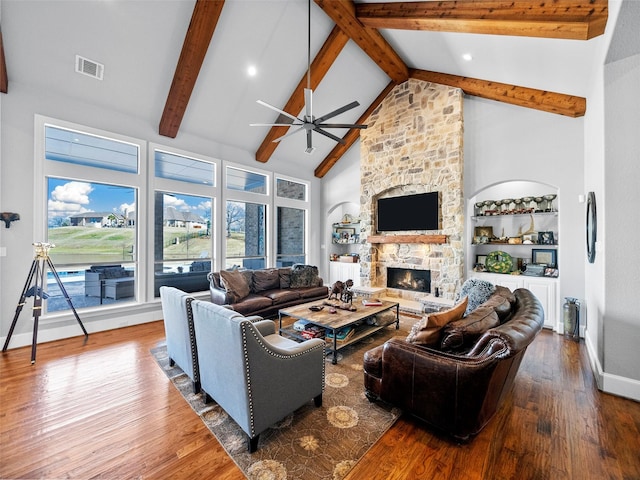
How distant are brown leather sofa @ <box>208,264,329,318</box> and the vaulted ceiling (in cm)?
302

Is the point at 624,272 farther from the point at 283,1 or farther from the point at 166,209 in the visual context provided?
Answer: the point at 166,209

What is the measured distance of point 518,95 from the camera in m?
4.56

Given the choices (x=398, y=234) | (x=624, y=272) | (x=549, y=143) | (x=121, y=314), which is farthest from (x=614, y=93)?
(x=121, y=314)

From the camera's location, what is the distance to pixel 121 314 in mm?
4672

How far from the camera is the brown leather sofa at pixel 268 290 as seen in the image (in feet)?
15.1

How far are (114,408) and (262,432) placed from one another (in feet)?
4.60

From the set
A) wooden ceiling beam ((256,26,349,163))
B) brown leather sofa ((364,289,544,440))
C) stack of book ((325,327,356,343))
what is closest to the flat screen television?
wooden ceiling beam ((256,26,349,163))

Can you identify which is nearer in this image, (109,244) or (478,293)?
(478,293)

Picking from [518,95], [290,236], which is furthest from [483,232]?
[290,236]

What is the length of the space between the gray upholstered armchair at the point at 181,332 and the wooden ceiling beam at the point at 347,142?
5.88 m

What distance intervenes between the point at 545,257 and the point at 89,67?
25.6 feet

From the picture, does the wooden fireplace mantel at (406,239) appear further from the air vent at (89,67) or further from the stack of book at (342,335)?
the air vent at (89,67)

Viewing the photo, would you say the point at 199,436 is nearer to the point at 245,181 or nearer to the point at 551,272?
the point at 245,181

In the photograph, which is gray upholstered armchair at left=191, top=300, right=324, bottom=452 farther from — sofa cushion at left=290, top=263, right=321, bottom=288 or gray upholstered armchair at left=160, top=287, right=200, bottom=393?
sofa cushion at left=290, top=263, right=321, bottom=288
